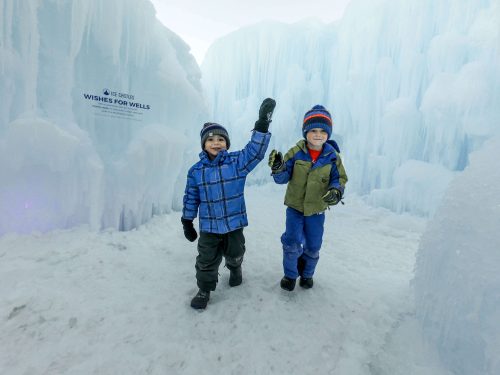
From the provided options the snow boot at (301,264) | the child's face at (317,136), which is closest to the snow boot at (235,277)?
the snow boot at (301,264)

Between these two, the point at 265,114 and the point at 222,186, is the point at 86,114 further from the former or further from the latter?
the point at 265,114

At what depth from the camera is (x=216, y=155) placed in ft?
7.86

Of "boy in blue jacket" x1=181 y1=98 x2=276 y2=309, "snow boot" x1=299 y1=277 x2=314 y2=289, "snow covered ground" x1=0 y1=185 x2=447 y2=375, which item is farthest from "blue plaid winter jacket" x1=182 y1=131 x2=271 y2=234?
"snow boot" x1=299 y1=277 x2=314 y2=289

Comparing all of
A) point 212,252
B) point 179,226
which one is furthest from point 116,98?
point 212,252

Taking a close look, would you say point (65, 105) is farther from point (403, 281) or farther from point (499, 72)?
point (499, 72)

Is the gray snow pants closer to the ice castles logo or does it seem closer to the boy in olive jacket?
the boy in olive jacket

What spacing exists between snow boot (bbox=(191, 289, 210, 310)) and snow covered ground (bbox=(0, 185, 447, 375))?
1.9 inches

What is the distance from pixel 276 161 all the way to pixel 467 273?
150cm

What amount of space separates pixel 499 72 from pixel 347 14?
19.5ft

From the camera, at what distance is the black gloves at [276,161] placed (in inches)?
90.1

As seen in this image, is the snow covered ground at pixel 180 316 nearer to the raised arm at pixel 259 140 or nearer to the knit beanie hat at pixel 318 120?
the raised arm at pixel 259 140

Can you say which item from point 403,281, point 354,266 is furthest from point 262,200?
point 403,281

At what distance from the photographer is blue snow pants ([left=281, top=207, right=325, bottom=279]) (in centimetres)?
248

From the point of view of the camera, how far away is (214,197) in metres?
2.34
